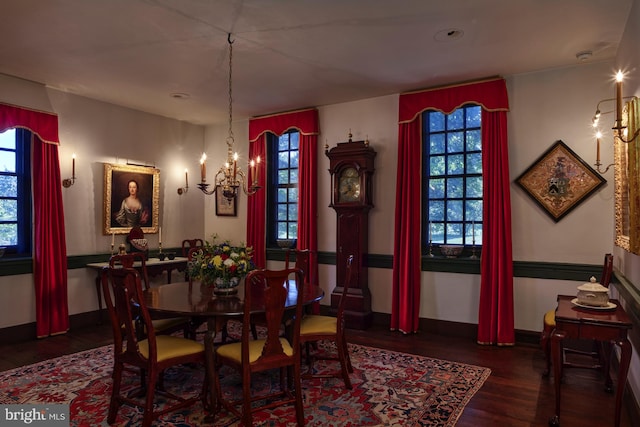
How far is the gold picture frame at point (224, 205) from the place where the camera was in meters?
6.66

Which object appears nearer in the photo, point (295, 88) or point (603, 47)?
point (603, 47)

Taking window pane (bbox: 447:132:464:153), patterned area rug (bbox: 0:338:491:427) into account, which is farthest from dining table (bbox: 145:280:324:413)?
window pane (bbox: 447:132:464:153)

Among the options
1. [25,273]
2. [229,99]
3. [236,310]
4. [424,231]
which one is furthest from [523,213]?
[25,273]

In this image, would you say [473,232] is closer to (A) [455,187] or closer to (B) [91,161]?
(A) [455,187]

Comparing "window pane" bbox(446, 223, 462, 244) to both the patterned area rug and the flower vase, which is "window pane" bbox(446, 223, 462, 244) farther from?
the flower vase

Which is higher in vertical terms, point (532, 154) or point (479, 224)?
point (532, 154)

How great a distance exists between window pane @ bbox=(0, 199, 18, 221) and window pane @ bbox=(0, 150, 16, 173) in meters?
0.35

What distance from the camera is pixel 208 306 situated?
9.77 ft

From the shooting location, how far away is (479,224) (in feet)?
16.0

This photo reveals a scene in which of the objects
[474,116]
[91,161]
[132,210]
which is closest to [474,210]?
[474,116]

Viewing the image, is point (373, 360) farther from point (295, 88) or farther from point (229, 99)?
point (229, 99)

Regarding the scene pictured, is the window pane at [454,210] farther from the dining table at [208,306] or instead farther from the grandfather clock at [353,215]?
the dining table at [208,306]

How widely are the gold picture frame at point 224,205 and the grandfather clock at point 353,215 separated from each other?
6.48ft

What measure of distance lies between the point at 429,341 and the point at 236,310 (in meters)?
2.61
